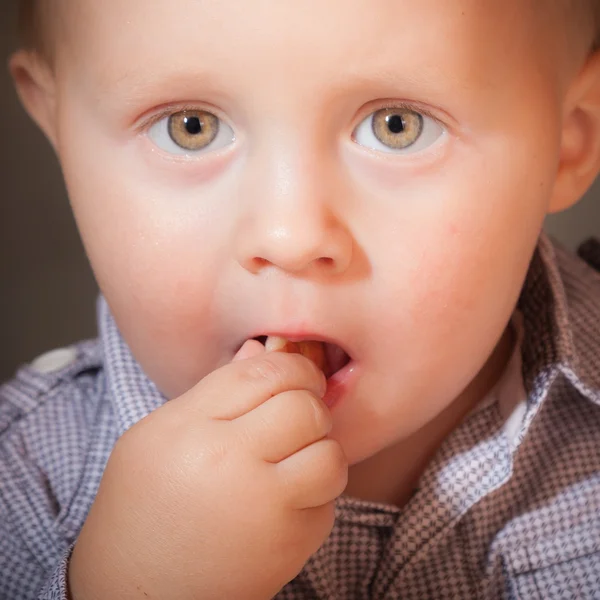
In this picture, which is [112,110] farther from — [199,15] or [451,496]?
[451,496]

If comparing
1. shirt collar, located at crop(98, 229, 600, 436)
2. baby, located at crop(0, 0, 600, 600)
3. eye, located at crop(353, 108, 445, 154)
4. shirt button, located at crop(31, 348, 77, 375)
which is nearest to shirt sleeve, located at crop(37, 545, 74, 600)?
baby, located at crop(0, 0, 600, 600)

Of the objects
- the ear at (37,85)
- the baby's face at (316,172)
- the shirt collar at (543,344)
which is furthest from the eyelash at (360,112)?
the shirt collar at (543,344)

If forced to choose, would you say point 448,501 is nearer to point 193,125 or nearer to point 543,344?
point 543,344

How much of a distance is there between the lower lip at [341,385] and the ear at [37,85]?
0.32m

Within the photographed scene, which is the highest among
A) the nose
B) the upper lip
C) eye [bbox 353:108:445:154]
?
eye [bbox 353:108:445:154]

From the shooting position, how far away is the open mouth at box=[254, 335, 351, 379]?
0.59 metres

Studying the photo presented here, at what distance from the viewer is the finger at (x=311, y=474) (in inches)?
21.8

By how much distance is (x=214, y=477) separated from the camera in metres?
0.55

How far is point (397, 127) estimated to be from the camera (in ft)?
1.95

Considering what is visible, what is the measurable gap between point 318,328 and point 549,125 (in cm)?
22

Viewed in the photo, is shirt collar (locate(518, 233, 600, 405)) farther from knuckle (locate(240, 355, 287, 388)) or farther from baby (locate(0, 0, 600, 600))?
knuckle (locate(240, 355, 287, 388))

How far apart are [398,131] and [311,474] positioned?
9.3 inches

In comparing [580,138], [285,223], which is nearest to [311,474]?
[285,223]

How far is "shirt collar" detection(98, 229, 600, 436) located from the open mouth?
18cm
